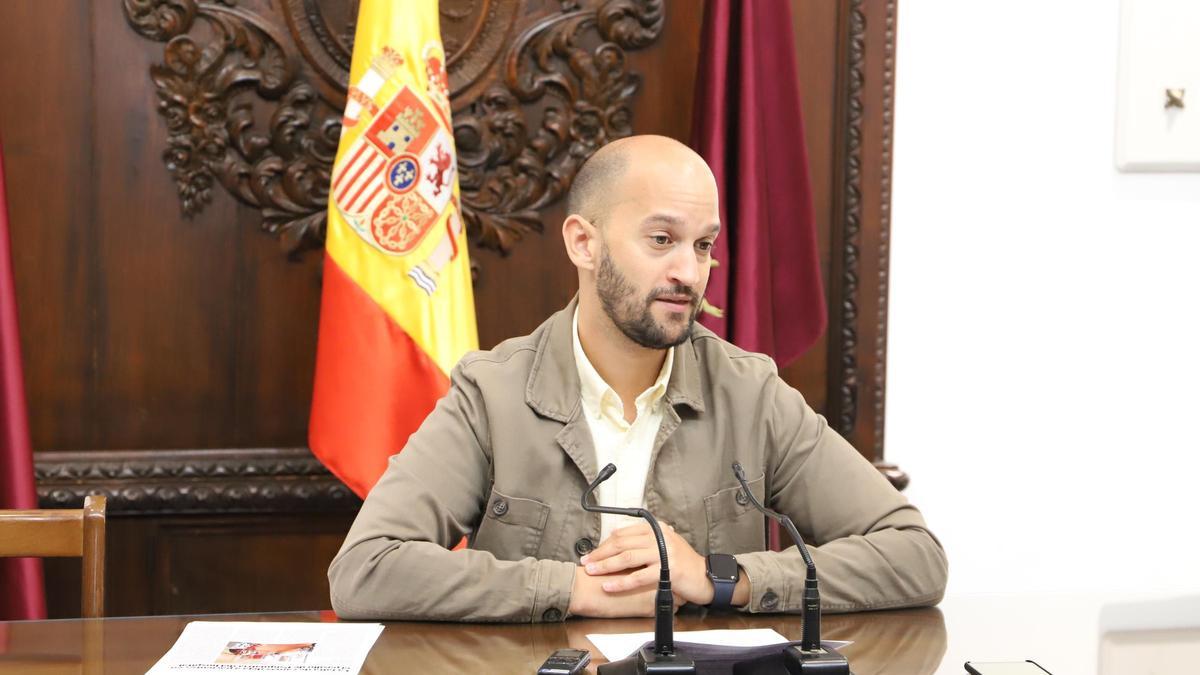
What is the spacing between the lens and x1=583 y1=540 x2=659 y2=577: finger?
5.36 ft

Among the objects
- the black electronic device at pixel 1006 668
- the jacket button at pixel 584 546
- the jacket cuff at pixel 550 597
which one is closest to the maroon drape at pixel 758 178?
the jacket button at pixel 584 546

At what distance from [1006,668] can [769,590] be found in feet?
1.13

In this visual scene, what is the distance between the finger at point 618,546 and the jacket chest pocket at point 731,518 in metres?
0.25

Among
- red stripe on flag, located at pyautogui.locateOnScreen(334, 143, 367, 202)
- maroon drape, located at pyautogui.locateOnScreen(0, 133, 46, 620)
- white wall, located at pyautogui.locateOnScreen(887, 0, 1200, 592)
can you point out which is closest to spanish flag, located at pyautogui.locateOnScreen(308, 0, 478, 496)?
red stripe on flag, located at pyautogui.locateOnScreen(334, 143, 367, 202)

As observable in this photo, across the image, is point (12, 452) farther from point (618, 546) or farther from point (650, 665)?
point (650, 665)

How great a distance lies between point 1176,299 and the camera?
3.28 metres

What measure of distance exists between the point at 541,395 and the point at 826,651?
67cm

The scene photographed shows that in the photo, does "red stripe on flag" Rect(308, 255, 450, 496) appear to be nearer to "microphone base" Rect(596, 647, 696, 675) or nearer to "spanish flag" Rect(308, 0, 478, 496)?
"spanish flag" Rect(308, 0, 478, 496)

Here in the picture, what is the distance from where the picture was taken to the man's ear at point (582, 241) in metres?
1.94

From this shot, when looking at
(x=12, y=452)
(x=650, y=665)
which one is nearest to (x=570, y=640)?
(x=650, y=665)

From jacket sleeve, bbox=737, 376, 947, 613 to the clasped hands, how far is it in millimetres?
82

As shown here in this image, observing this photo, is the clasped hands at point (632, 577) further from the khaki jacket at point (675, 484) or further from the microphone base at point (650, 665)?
the microphone base at point (650, 665)

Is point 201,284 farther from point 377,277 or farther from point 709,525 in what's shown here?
point 709,525

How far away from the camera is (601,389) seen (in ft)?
6.28
